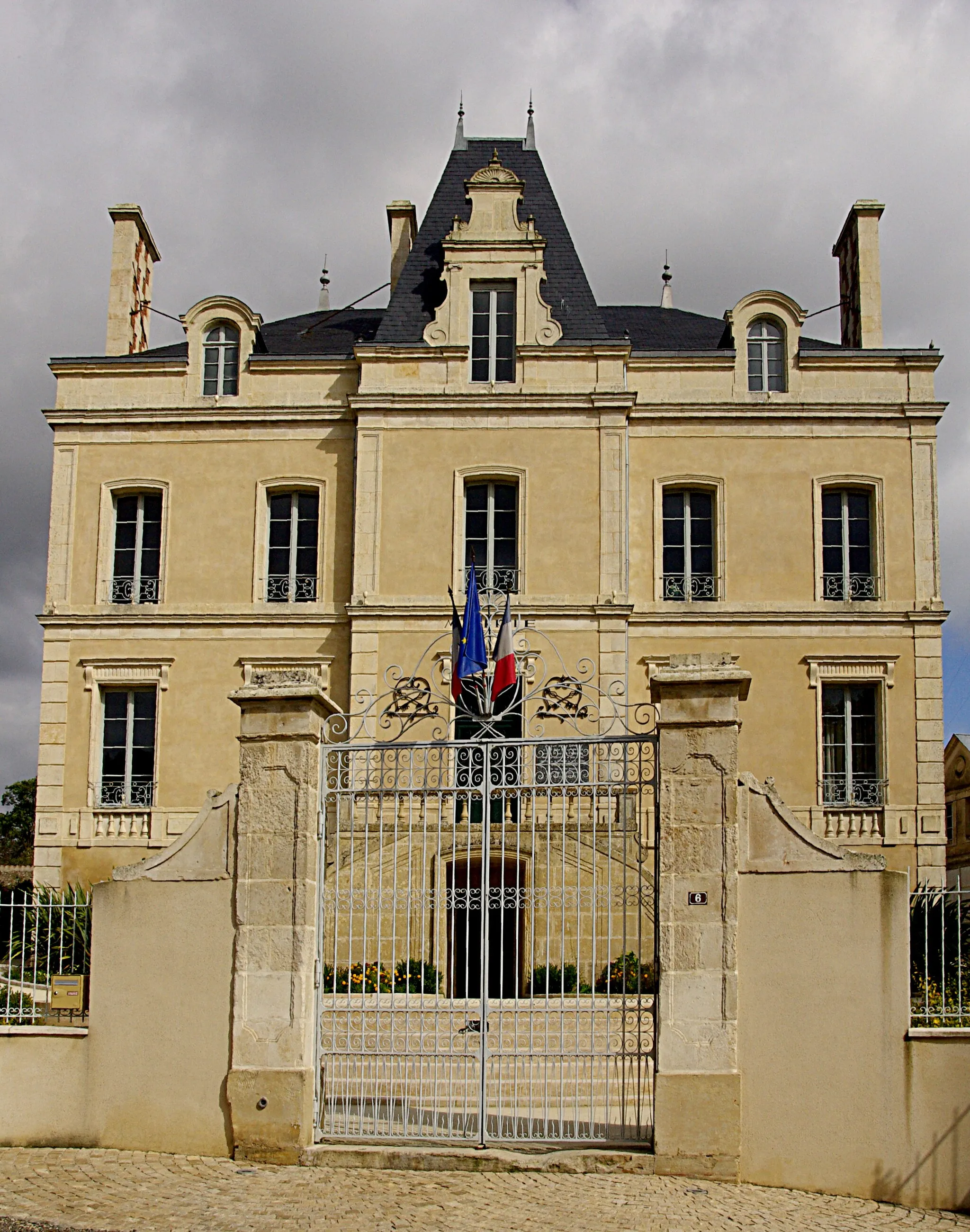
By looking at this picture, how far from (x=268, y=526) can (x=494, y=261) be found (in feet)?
19.2

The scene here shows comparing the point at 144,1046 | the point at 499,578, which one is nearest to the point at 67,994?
the point at 144,1046

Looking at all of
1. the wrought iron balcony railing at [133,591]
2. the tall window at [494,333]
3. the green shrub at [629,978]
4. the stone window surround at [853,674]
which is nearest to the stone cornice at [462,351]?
the tall window at [494,333]

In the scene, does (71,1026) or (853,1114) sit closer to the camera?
(853,1114)

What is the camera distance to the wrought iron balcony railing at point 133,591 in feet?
76.3

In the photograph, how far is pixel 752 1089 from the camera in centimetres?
888

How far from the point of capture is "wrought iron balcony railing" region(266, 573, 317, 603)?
23156 millimetres

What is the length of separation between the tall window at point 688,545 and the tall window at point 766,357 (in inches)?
83.9

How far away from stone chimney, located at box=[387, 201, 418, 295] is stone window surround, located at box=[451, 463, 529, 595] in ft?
16.1

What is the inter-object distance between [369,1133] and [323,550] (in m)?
14.6

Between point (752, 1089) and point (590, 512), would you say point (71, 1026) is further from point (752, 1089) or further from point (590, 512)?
point (590, 512)

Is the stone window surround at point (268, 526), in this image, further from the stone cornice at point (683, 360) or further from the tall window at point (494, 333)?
the stone cornice at point (683, 360)

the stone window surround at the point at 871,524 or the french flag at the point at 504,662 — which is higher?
the stone window surround at the point at 871,524

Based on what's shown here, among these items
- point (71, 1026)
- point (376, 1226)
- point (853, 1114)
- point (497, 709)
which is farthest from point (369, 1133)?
point (497, 709)

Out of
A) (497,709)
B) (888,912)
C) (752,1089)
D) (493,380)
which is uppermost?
(493,380)
